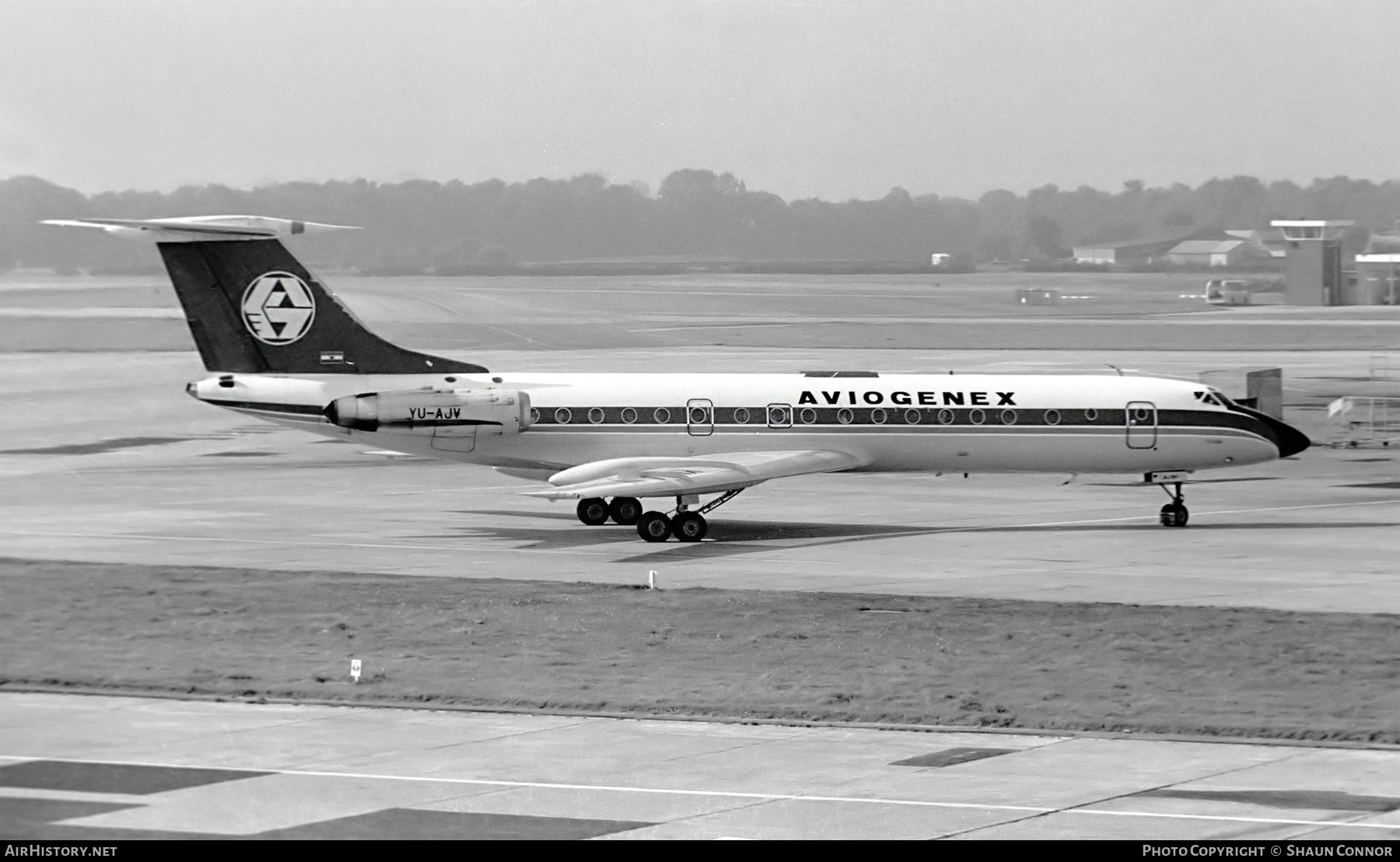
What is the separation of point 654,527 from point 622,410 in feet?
10.8

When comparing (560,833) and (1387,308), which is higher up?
(1387,308)

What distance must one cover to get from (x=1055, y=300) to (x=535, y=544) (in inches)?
1764

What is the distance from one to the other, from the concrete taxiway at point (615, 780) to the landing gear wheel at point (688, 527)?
1829cm

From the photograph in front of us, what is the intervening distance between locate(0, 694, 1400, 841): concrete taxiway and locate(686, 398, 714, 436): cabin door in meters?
20.4

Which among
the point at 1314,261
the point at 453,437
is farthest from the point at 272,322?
the point at 1314,261

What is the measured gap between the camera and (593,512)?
3972 centimetres

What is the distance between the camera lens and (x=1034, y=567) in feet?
107

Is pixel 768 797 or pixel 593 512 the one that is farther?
pixel 593 512

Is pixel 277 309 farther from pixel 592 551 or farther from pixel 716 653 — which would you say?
pixel 716 653

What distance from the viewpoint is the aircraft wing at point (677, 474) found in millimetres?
36719

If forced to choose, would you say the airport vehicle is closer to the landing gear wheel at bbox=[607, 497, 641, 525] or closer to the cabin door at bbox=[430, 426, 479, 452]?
the landing gear wheel at bbox=[607, 497, 641, 525]

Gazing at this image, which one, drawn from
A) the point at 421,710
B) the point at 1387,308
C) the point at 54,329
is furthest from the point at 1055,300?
the point at 421,710

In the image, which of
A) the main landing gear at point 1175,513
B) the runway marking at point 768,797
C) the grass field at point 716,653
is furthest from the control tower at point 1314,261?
the runway marking at point 768,797

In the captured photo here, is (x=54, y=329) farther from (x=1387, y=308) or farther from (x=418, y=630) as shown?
(x=1387, y=308)
